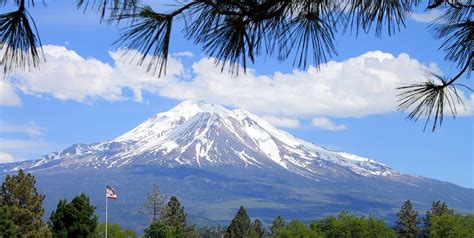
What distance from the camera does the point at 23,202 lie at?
162ft

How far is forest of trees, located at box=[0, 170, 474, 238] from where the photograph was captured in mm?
48281

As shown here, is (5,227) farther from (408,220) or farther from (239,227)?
(408,220)

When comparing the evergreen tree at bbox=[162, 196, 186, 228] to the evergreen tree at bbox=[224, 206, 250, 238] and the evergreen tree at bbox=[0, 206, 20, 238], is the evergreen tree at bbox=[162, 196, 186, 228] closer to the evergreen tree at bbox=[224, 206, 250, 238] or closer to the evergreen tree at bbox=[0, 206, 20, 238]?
the evergreen tree at bbox=[224, 206, 250, 238]

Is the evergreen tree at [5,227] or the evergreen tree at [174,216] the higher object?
the evergreen tree at [174,216]

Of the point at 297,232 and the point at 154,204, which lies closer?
the point at 154,204

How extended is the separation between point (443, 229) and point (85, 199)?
4215 centimetres

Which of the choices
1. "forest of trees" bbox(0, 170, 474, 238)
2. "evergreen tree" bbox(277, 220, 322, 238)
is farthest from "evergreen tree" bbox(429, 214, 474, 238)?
"evergreen tree" bbox(277, 220, 322, 238)

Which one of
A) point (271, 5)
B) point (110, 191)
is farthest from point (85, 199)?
point (271, 5)

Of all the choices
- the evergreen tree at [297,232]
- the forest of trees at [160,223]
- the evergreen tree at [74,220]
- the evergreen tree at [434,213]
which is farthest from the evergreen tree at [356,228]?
the evergreen tree at [74,220]

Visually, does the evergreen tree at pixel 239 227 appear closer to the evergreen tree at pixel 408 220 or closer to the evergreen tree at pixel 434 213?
the evergreen tree at pixel 408 220

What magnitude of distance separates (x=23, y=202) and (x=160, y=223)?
24200 mm

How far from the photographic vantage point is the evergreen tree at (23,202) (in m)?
48.0

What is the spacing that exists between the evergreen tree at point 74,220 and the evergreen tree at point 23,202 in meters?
0.90

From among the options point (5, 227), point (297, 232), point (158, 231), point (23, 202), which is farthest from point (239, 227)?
point (5, 227)
